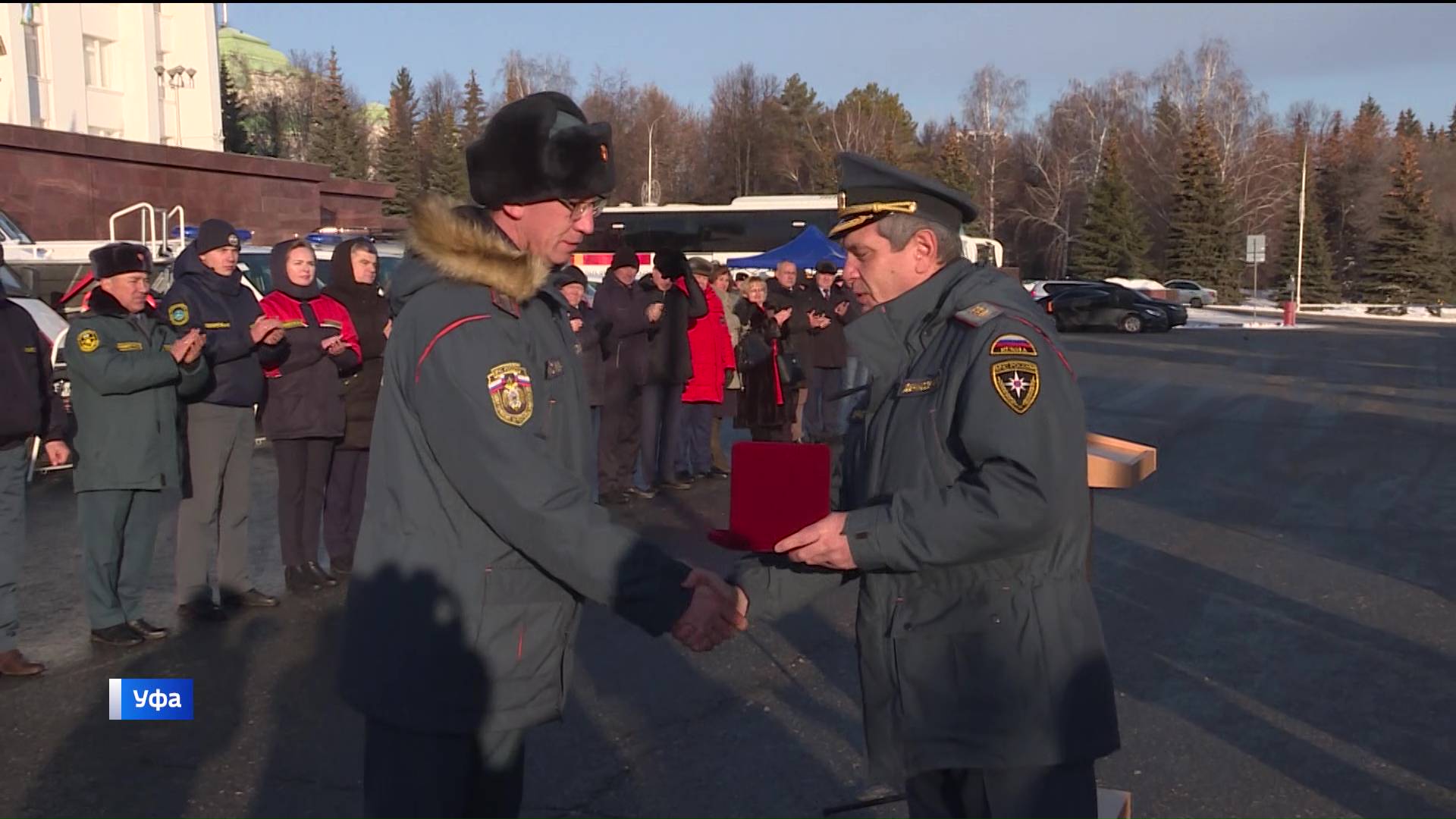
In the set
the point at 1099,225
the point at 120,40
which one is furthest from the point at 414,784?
the point at 1099,225

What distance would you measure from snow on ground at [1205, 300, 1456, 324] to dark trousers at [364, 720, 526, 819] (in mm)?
48346

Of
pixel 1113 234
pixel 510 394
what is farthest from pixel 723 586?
pixel 1113 234

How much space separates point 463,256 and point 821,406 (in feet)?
37.4

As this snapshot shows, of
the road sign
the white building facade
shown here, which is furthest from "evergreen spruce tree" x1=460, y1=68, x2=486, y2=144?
the road sign

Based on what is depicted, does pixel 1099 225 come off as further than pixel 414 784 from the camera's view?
Yes

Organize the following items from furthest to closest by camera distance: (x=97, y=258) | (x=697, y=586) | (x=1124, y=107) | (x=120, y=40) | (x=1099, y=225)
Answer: (x=1124, y=107)
(x=1099, y=225)
(x=120, y=40)
(x=97, y=258)
(x=697, y=586)

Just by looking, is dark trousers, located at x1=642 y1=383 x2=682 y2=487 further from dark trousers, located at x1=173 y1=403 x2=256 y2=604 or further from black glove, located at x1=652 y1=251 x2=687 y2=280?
dark trousers, located at x1=173 y1=403 x2=256 y2=604

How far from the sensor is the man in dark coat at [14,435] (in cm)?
594

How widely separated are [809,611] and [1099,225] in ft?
208

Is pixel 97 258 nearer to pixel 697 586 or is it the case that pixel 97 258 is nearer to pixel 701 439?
pixel 697 586

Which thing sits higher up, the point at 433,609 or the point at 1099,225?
the point at 1099,225

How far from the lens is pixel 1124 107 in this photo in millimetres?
80938

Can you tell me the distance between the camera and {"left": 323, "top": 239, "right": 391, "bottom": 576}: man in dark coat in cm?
773

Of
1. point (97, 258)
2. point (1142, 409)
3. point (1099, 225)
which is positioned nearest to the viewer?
point (97, 258)
